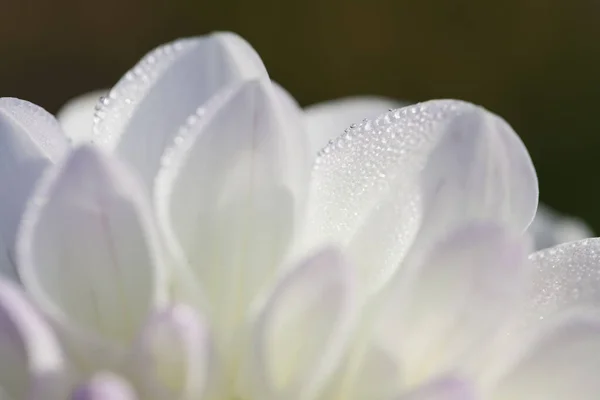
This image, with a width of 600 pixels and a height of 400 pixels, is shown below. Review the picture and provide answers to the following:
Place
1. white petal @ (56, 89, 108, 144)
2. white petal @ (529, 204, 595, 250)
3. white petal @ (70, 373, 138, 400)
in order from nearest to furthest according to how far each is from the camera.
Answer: white petal @ (70, 373, 138, 400), white petal @ (56, 89, 108, 144), white petal @ (529, 204, 595, 250)

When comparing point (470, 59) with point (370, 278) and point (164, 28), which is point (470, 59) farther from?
point (370, 278)

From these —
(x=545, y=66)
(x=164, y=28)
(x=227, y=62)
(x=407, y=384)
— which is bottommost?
(x=545, y=66)

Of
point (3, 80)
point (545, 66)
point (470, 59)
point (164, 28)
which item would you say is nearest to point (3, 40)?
point (3, 80)

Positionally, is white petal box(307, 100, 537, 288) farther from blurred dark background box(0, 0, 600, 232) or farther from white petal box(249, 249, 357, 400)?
blurred dark background box(0, 0, 600, 232)

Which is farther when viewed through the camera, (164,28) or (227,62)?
(164,28)

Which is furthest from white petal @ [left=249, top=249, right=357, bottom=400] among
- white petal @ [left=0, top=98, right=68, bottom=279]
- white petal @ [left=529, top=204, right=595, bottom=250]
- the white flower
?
white petal @ [left=529, top=204, right=595, bottom=250]


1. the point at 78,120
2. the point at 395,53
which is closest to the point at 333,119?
the point at 78,120

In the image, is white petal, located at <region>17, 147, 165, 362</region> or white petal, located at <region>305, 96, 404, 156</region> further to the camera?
white petal, located at <region>305, 96, 404, 156</region>
